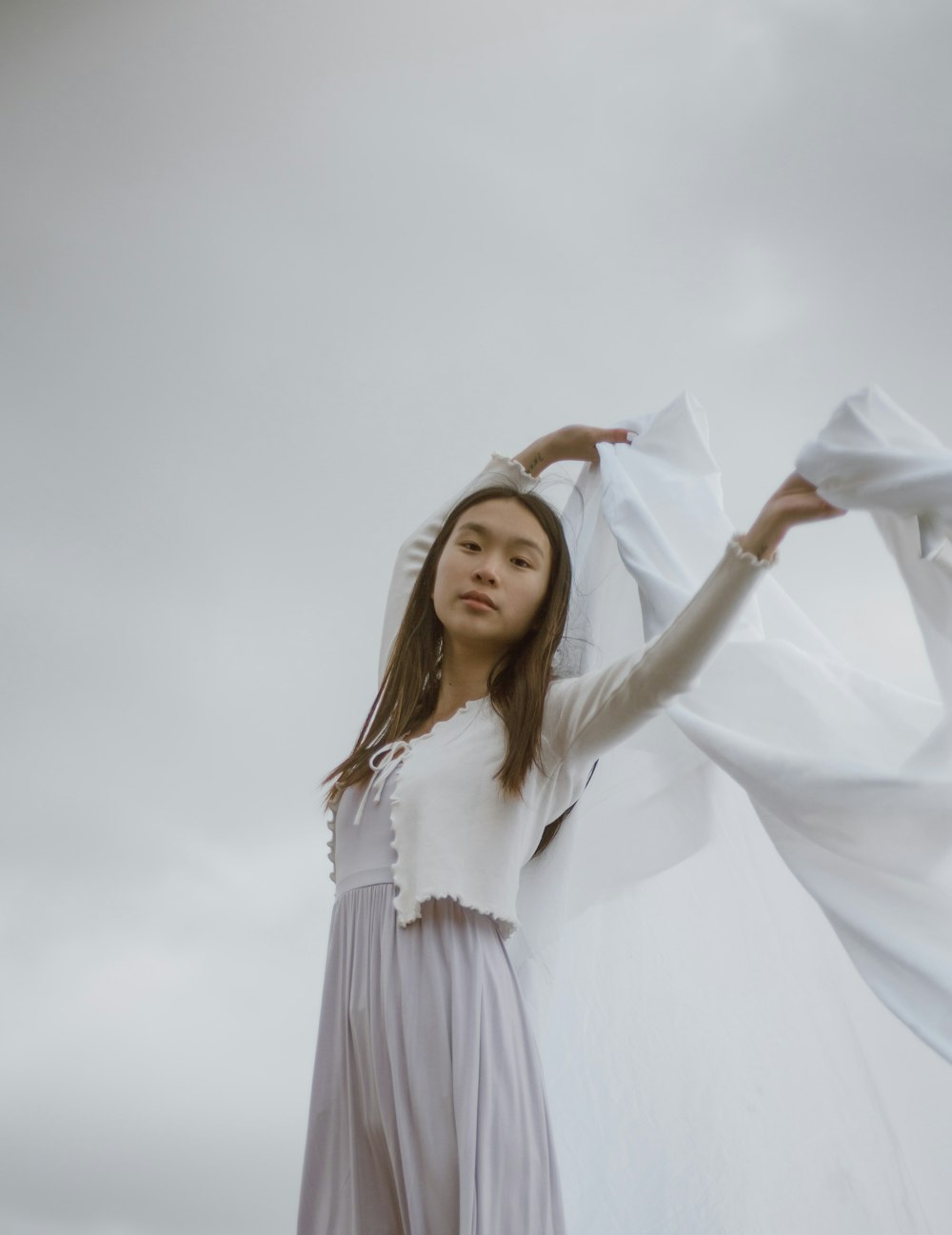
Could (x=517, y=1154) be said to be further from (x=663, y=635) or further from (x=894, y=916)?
(x=663, y=635)

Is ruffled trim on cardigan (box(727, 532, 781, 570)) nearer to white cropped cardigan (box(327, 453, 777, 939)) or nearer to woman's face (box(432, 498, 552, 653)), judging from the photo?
white cropped cardigan (box(327, 453, 777, 939))

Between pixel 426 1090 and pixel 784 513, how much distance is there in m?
0.88

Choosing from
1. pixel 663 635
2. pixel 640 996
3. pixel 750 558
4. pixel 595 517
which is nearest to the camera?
pixel 750 558

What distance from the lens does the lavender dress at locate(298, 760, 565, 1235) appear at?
1.55 m

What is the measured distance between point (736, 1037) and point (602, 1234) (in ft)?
1.19

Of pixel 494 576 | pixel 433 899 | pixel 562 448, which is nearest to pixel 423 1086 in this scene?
pixel 433 899

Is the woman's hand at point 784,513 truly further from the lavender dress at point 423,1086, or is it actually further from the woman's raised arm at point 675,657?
the lavender dress at point 423,1086

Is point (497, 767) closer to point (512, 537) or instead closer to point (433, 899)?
point (433, 899)

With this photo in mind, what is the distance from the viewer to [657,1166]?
1.90 m

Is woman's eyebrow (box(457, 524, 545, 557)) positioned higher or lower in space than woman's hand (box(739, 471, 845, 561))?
higher

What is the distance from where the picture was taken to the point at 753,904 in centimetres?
199

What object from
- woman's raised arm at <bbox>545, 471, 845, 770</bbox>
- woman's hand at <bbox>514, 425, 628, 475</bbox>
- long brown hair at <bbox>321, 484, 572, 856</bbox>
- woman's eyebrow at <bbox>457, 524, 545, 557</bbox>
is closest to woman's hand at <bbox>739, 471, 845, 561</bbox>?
woman's raised arm at <bbox>545, 471, 845, 770</bbox>

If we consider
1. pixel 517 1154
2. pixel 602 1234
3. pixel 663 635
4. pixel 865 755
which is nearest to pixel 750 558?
pixel 663 635

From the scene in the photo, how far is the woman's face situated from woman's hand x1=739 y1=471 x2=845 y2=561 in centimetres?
56
